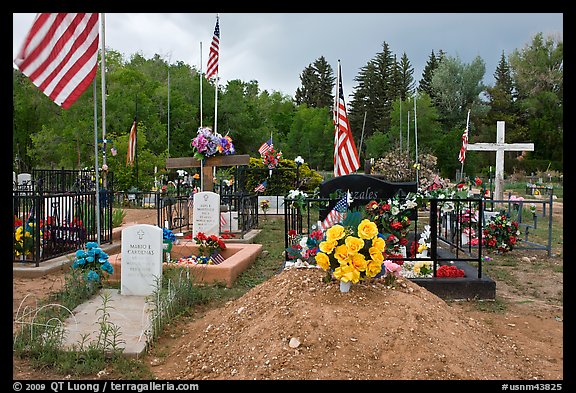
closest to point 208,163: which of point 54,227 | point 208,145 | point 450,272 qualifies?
point 208,145

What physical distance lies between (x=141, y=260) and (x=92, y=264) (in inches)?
32.5

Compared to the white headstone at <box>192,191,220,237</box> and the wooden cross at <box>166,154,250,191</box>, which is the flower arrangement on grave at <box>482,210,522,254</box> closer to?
the wooden cross at <box>166,154,250,191</box>

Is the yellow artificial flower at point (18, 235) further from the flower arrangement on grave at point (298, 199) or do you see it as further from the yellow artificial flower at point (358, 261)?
the yellow artificial flower at point (358, 261)

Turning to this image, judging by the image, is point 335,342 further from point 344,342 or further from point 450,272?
point 450,272

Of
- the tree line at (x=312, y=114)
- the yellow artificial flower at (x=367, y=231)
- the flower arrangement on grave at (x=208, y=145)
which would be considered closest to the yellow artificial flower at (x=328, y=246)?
the yellow artificial flower at (x=367, y=231)

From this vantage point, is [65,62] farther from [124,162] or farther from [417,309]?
[124,162]

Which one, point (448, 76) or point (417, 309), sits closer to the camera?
point (417, 309)

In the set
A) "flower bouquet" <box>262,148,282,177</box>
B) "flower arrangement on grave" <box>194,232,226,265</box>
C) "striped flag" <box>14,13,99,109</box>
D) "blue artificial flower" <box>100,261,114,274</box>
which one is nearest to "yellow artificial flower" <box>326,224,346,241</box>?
"striped flag" <box>14,13,99,109</box>

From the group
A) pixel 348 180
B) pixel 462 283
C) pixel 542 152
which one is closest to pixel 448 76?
pixel 542 152

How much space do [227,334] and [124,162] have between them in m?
22.9

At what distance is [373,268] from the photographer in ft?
17.3

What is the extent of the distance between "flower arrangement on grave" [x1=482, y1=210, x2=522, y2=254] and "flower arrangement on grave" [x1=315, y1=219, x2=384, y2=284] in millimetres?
7795

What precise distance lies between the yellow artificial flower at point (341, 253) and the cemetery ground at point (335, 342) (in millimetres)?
374

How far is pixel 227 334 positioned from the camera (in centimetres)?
544
